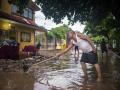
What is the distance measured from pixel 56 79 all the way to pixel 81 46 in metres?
1.34

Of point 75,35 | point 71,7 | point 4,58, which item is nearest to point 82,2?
point 71,7

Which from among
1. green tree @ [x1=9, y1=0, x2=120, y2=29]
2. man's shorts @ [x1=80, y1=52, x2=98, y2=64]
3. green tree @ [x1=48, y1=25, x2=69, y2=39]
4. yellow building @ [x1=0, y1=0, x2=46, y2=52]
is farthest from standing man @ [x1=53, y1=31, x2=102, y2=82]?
green tree @ [x1=48, y1=25, x2=69, y2=39]

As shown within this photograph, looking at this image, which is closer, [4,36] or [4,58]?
[4,58]

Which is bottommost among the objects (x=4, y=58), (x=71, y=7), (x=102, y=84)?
(x=102, y=84)

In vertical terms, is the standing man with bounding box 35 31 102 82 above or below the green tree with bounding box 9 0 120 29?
below

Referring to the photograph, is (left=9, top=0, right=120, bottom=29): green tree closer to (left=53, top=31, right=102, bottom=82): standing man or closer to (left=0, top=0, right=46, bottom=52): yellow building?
(left=0, top=0, right=46, bottom=52): yellow building

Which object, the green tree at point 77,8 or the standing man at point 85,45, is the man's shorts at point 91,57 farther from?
the green tree at point 77,8

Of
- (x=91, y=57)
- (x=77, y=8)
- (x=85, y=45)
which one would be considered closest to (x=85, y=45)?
(x=85, y=45)

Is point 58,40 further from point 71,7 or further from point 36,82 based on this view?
point 36,82

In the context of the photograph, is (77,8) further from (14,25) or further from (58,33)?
(58,33)

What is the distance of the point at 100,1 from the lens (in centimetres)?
1537

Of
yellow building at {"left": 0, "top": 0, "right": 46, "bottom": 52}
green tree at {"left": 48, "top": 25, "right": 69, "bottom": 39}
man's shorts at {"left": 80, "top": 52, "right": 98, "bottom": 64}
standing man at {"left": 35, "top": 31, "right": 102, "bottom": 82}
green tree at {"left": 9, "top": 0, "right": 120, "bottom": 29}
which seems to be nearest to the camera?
standing man at {"left": 35, "top": 31, "right": 102, "bottom": 82}

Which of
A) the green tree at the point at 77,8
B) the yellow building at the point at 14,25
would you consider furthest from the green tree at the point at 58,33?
the green tree at the point at 77,8

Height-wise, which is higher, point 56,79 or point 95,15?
point 95,15
